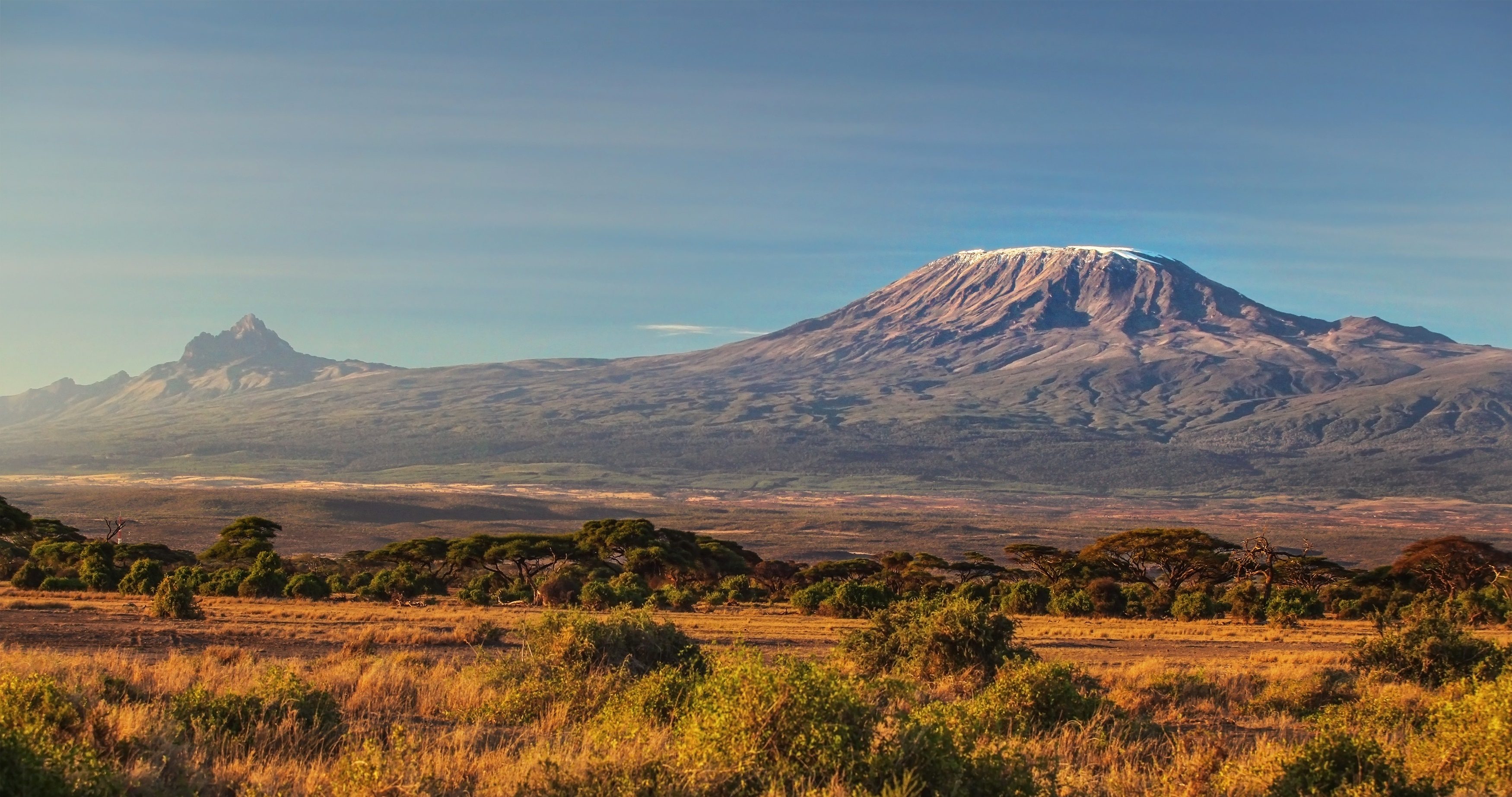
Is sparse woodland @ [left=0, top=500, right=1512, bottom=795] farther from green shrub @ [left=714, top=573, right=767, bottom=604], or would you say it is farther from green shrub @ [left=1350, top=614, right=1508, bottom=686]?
green shrub @ [left=714, top=573, right=767, bottom=604]

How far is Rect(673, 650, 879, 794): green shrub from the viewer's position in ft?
21.2

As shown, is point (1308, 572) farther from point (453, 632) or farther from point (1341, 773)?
point (1341, 773)

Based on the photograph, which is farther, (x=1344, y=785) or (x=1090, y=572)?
(x=1090, y=572)

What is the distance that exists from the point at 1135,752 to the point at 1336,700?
564 cm

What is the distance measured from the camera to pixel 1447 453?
188375 mm

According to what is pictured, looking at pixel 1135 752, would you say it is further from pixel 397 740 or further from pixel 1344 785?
pixel 397 740

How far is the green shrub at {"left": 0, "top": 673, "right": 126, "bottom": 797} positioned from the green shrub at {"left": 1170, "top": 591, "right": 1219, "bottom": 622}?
30297mm

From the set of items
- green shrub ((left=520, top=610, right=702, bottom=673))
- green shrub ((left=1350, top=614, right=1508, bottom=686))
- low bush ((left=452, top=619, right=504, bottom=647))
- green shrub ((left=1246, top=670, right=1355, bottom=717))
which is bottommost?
low bush ((left=452, top=619, right=504, bottom=647))

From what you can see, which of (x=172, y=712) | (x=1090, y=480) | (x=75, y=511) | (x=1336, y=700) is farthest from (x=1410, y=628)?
(x=1090, y=480)

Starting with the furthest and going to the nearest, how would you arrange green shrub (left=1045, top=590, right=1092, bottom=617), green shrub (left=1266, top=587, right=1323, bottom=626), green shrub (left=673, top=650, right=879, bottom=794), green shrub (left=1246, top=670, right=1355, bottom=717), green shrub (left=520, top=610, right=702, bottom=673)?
green shrub (left=1045, top=590, right=1092, bottom=617)
green shrub (left=1266, top=587, right=1323, bottom=626)
green shrub (left=1246, top=670, right=1355, bottom=717)
green shrub (left=520, top=610, right=702, bottom=673)
green shrub (left=673, top=650, right=879, bottom=794)

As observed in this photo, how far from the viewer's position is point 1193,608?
105ft

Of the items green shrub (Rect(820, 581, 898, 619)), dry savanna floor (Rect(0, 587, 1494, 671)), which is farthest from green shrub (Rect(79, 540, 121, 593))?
green shrub (Rect(820, 581, 898, 619))

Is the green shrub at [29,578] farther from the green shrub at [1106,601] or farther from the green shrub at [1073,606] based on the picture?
the green shrub at [1106,601]

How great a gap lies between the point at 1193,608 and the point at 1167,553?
11559 millimetres
